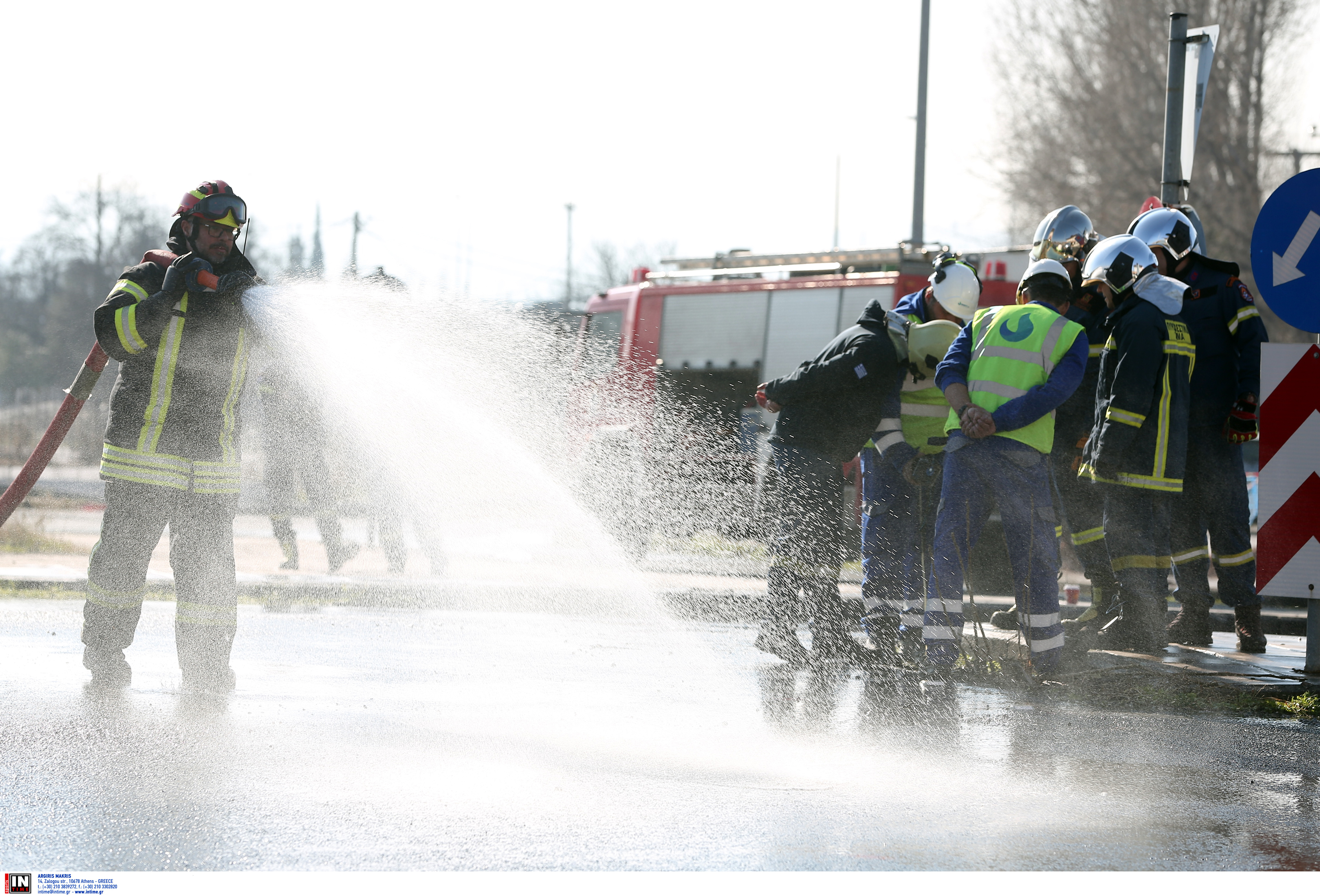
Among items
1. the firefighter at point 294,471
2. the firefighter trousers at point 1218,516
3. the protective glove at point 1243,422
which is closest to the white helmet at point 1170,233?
the protective glove at point 1243,422

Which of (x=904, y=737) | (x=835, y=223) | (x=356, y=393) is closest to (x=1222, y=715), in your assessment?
(x=904, y=737)

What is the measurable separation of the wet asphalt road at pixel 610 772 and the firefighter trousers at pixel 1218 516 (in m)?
1.69

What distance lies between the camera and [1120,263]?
663 centimetres

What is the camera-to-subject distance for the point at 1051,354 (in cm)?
574

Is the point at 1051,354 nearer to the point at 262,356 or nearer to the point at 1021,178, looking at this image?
the point at 262,356

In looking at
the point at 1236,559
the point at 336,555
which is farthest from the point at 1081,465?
the point at 336,555

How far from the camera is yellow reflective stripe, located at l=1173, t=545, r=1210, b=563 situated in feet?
22.2

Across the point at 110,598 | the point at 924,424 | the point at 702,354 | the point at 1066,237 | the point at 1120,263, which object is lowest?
the point at 110,598

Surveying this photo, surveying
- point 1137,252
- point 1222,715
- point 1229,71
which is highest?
point 1229,71

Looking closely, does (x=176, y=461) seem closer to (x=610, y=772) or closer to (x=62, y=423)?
(x=62, y=423)

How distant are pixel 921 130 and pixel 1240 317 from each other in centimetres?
1082

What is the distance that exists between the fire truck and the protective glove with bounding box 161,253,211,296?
407 cm

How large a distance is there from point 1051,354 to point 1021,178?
73.0 ft

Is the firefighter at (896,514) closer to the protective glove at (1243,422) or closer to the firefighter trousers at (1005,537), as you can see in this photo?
the firefighter trousers at (1005,537)
